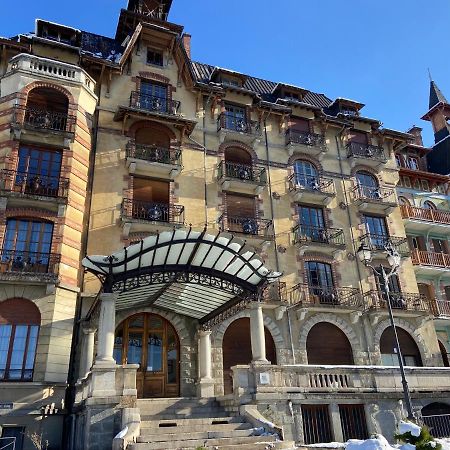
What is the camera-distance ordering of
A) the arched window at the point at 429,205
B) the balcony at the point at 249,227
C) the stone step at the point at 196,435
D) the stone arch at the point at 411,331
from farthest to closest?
1. the arched window at the point at 429,205
2. the stone arch at the point at 411,331
3. the balcony at the point at 249,227
4. the stone step at the point at 196,435

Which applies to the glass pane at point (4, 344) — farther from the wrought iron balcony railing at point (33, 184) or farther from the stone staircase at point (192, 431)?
the wrought iron balcony railing at point (33, 184)

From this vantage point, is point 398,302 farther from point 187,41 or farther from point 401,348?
point 187,41

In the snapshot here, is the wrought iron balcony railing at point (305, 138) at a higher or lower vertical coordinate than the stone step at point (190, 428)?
higher

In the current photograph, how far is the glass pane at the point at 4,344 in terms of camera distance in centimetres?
1429

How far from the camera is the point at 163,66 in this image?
2253cm

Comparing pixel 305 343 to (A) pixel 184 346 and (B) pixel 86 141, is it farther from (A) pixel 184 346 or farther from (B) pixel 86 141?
(B) pixel 86 141

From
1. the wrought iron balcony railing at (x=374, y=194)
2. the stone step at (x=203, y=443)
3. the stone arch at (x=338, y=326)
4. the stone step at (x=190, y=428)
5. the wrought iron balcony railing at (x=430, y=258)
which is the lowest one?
the stone step at (x=203, y=443)

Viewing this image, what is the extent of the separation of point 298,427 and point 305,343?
238 inches

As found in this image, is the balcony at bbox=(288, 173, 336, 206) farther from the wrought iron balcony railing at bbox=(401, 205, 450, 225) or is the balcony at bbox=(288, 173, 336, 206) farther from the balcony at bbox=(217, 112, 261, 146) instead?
the wrought iron balcony railing at bbox=(401, 205, 450, 225)

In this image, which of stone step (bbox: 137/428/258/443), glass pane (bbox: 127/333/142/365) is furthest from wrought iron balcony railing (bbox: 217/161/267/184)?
stone step (bbox: 137/428/258/443)

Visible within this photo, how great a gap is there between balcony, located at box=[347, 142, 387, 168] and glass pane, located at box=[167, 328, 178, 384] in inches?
549

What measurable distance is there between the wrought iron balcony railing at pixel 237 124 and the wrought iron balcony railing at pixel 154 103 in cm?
232

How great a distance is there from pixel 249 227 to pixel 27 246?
9.31 meters

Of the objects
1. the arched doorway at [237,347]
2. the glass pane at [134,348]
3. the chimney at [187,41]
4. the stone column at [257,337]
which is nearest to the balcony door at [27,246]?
the glass pane at [134,348]
